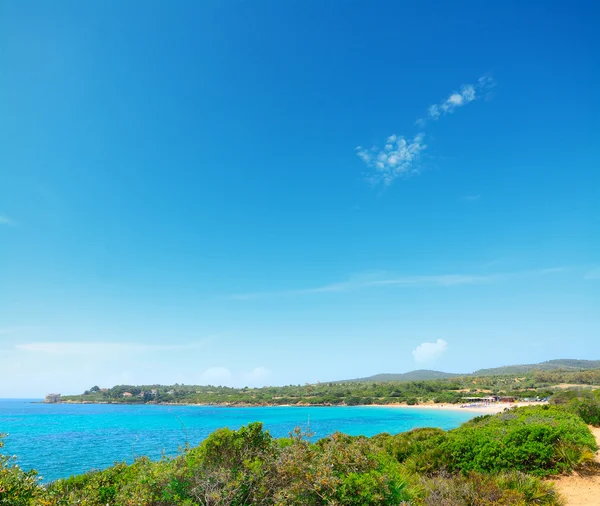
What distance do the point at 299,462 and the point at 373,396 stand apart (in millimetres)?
114062

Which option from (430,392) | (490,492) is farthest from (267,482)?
(430,392)

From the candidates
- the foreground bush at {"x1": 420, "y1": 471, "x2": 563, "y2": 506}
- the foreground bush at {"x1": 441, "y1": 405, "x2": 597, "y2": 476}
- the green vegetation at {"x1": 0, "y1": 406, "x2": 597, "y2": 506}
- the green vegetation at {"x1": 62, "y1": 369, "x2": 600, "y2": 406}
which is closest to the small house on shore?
the green vegetation at {"x1": 62, "y1": 369, "x2": 600, "y2": 406}

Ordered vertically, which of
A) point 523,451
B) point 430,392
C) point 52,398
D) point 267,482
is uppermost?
point 267,482

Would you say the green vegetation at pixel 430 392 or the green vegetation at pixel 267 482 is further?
the green vegetation at pixel 430 392

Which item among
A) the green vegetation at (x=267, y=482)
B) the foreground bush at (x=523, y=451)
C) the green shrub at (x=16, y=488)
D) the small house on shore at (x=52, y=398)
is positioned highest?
the green shrub at (x=16, y=488)

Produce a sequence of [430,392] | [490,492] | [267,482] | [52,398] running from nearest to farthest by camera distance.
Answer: [267,482] → [490,492] → [430,392] → [52,398]

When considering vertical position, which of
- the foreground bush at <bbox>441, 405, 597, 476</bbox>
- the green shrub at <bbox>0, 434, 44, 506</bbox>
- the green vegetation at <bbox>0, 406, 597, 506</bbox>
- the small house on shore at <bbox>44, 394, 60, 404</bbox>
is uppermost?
the green shrub at <bbox>0, 434, 44, 506</bbox>

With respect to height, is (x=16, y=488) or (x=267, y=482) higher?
(x=16, y=488)

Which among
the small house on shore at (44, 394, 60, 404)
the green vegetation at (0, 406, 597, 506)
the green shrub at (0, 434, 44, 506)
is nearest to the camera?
the green shrub at (0, 434, 44, 506)

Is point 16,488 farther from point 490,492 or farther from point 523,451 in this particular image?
point 523,451

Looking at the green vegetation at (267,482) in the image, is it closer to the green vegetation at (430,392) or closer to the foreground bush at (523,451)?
the foreground bush at (523,451)

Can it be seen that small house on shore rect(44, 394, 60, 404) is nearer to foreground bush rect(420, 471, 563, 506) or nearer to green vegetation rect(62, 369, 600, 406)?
green vegetation rect(62, 369, 600, 406)

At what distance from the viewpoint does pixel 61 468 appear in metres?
24.3

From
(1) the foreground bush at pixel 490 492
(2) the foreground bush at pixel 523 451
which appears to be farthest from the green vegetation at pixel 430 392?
(1) the foreground bush at pixel 490 492
